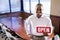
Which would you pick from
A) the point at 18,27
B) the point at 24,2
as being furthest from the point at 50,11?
the point at 24,2

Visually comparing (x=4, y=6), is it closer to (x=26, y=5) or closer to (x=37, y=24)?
(x=26, y=5)

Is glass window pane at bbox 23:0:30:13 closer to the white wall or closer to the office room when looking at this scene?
the office room

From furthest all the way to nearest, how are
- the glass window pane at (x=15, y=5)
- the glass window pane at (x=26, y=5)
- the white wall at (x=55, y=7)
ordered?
the glass window pane at (x=15, y=5) → the glass window pane at (x=26, y=5) → the white wall at (x=55, y=7)

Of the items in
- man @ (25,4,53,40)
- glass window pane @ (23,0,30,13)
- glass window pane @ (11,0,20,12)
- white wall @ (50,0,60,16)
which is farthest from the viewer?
glass window pane @ (11,0,20,12)

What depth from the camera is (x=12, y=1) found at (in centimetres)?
Answer: 461

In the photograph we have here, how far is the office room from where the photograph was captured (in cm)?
169

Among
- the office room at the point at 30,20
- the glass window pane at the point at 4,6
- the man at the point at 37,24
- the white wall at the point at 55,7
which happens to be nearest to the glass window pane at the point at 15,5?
the office room at the point at 30,20

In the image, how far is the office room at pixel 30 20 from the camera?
1695mm

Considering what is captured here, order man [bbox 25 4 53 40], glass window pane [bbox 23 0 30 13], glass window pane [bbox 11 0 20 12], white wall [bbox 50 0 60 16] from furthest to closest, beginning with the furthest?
glass window pane [bbox 11 0 20 12], glass window pane [bbox 23 0 30 13], white wall [bbox 50 0 60 16], man [bbox 25 4 53 40]

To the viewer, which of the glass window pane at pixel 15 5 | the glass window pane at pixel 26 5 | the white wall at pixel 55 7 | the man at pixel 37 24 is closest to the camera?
the man at pixel 37 24

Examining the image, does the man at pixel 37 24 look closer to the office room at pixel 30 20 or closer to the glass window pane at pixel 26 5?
the office room at pixel 30 20

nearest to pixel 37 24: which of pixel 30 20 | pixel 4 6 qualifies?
pixel 30 20

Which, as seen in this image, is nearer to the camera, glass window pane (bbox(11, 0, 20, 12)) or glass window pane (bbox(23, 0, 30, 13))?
glass window pane (bbox(23, 0, 30, 13))

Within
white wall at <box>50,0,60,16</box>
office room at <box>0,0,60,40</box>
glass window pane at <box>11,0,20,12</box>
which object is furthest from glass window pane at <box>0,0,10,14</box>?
white wall at <box>50,0,60,16</box>
